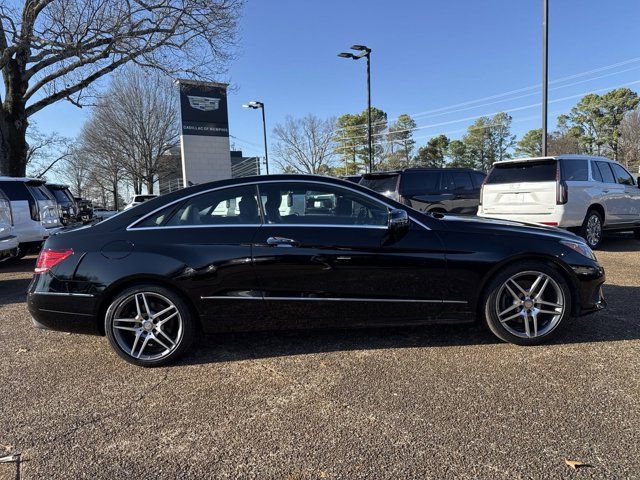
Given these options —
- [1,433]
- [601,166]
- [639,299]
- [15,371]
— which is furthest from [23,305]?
[601,166]

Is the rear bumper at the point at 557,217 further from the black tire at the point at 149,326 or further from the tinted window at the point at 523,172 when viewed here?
the black tire at the point at 149,326

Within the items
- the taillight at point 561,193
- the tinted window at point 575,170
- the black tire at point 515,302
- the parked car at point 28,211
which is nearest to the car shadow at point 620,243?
the tinted window at point 575,170

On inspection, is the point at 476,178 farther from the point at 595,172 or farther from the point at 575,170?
the point at 575,170

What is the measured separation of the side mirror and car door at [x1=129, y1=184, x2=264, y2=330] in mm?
1075

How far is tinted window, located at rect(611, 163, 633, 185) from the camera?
9.45m

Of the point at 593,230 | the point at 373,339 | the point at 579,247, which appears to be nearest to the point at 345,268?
the point at 373,339

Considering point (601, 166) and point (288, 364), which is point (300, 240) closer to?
point (288, 364)

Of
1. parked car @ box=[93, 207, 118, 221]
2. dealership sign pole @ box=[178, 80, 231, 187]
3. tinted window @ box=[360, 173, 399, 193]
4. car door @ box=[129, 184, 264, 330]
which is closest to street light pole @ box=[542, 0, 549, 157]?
tinted window @ box=[360, 173, 399, 193]

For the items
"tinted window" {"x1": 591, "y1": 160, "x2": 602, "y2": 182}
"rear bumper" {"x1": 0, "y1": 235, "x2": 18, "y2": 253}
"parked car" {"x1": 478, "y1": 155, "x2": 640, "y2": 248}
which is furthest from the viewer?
"tinted window" {"x1": 591, "y1": 160, "x2": 602, "y2": 182}

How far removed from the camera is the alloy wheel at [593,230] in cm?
873

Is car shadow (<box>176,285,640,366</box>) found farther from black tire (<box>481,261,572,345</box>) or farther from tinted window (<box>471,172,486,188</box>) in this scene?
tinted window (<box>471,172,486,188</box>)

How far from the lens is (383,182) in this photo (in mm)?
10766

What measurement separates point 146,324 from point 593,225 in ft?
27.8

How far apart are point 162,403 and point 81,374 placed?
97cm
